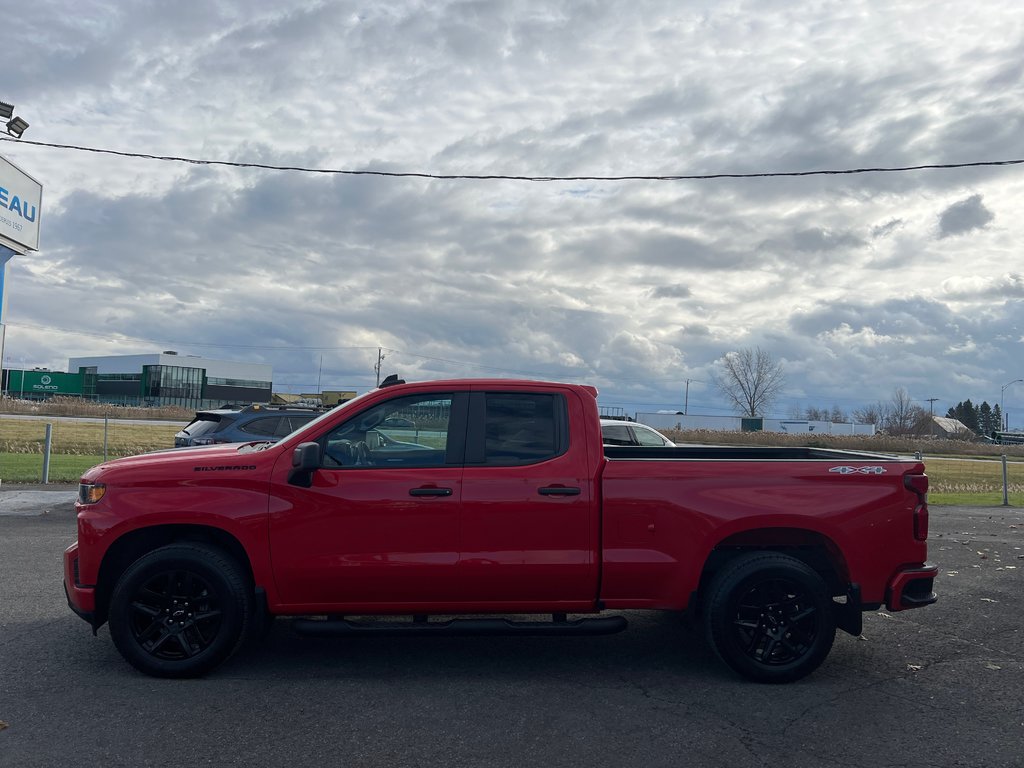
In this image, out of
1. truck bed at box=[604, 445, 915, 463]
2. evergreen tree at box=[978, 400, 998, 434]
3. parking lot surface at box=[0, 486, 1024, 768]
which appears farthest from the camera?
evergreen tree at box=[978, 400, 998, 434]

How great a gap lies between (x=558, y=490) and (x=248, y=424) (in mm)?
8751

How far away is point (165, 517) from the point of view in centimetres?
541

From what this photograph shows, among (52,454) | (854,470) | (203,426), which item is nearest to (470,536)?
(854,470)

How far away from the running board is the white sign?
26195 millimetres

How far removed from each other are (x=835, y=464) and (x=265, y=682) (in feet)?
12.6

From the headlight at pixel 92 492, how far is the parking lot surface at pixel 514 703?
42.4 inches

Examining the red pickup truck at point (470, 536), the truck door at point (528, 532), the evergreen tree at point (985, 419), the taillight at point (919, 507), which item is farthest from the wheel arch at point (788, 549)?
the evergreen tree at point (985, 419)

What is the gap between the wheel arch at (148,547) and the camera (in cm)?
551

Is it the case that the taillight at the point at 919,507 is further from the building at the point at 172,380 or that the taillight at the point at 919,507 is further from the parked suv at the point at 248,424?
the building at the point at 172,380

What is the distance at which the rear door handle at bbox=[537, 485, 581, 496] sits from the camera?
5484mm

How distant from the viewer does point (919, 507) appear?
5.73 meters

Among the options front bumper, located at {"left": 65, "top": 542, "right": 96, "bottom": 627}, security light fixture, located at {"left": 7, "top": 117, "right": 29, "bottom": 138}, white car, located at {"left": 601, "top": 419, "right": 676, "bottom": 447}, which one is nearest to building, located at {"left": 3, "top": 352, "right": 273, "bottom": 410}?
security light fixture, located at {"left": 7, "top": 117, "right": 29, "bottom": 138}

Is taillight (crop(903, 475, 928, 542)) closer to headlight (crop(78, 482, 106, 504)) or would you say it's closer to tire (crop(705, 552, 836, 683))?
tire (crop(705, 552, 836, 683))

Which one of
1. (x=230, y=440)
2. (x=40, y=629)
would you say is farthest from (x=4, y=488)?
(x=40, y=629)
